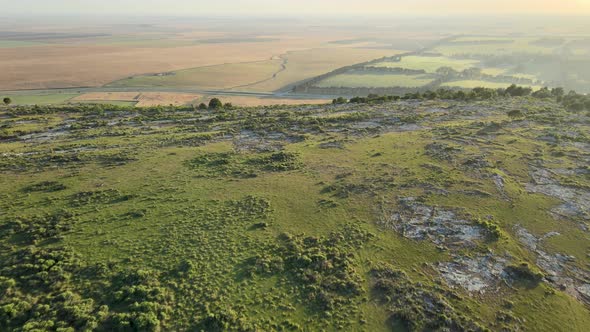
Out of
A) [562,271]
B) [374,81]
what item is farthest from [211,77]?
[562,271]

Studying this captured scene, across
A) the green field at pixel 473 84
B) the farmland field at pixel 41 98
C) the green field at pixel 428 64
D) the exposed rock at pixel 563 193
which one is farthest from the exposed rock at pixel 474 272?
the green field at pixel 428 64

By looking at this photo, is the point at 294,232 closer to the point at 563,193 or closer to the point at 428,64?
the point at 563,193

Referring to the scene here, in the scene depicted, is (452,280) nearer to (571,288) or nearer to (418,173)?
(571,288)

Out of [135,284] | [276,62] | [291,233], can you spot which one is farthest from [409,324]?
[276,62]

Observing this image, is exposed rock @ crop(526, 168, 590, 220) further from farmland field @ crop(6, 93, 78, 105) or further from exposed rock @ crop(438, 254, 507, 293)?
farmland field @ crop(6, 93, 78, 105)

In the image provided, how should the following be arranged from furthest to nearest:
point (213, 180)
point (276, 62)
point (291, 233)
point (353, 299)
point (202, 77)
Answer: point (276, 62), point (202, 77), point (213, 180), point (291, 233), point (353, 299)

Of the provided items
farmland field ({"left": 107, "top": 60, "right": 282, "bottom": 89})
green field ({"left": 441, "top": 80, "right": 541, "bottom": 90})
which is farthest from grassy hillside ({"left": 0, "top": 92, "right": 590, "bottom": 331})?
farmland field ({"left": 107, "top": 60, "right": 282, "bottom": 89})

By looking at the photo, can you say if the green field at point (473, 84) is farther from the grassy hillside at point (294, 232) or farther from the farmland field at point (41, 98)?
the farmland field at point (41, 98)
